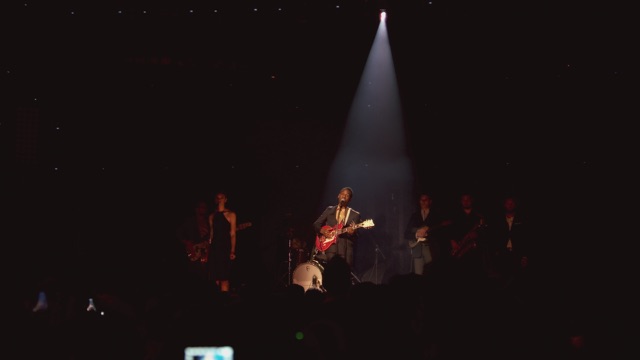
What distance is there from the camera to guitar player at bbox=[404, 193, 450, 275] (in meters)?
11.5

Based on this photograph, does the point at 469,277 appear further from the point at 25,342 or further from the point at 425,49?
the point at 425,49

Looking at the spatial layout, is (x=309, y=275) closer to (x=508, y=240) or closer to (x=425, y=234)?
(x=425, y=234)

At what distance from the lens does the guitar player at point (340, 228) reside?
11633 mm

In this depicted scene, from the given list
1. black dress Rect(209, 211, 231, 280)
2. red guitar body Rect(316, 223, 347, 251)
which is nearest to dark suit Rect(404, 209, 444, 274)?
red guitar body Rect(316, 223, 347, 251)

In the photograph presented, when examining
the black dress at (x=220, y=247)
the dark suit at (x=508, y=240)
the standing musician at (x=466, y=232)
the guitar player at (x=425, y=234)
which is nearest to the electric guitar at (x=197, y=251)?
the black dress at (x=220, y=247)

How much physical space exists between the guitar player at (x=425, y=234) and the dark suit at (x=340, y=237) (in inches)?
35.0

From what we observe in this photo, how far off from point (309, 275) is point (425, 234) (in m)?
1.88

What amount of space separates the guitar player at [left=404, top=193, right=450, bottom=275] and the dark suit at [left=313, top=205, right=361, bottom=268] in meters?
0.89

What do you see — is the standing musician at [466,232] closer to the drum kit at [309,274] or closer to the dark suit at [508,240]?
the dark suit at [508,240]

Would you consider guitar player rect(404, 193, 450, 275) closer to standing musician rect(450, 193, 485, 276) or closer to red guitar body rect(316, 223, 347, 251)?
standing musician rect(450, 193, 485, 276)

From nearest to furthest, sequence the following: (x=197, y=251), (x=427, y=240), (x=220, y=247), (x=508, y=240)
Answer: (x=220, y=247) < (x=508, y=240) < (x=197, y=251) < (x=427, y=240)

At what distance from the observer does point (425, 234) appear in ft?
37.9

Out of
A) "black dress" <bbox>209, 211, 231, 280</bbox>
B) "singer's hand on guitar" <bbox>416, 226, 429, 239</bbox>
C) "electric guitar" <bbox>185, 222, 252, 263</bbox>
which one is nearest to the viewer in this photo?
"black dress" <bbox>209, 211, 231, 280</bbox>

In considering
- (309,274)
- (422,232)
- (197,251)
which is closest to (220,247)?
(197,251)
